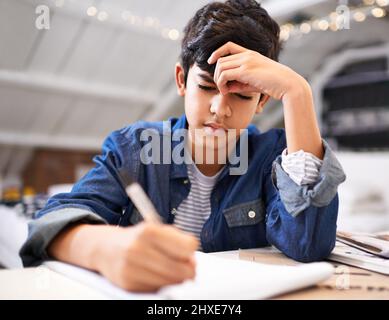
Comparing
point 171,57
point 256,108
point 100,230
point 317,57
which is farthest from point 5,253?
point 317,57

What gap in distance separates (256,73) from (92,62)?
2.25 metres

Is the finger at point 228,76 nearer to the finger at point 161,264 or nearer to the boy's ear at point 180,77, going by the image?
the boy's ear at point 180,77

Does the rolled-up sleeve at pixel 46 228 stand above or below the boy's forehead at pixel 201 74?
below

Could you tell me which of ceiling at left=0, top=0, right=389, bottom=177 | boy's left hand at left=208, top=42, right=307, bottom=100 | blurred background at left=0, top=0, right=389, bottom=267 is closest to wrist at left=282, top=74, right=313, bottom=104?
boy's left hand at left=208, top=42, right=307, bottom=100

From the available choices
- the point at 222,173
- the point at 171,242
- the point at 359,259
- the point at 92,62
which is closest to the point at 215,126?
the point at 222,173

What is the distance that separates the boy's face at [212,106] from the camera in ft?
2.79

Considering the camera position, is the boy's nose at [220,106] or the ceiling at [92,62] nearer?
the boy's nose at [220,106]

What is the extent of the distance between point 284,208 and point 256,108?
283 millimetres

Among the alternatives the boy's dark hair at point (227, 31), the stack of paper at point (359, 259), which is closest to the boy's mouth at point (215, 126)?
the boy's dark hair at point (227, 31)

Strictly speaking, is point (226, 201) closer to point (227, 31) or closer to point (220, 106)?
point (220, 106)

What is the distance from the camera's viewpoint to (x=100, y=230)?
1.77 ft

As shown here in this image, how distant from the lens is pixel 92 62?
283cm

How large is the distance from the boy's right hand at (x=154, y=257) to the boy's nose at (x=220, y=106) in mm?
431

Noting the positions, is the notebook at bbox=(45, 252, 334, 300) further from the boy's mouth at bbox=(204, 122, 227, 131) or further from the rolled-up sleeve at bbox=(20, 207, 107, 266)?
the boy's mouth at bbox=(204, 122, 227, 131)
